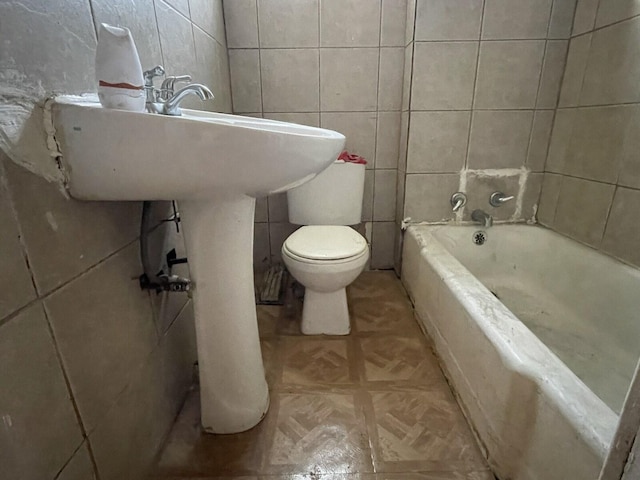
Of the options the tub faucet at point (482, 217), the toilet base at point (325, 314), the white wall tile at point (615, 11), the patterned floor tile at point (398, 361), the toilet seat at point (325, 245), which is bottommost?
the patterned floor tile at point (398, 361)

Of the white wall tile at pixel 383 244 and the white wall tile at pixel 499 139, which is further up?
the white wall tile at pixel 499 139

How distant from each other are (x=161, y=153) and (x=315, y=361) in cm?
102

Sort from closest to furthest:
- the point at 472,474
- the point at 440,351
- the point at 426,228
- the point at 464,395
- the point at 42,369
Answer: the point at 42,369 → the point at 472,474 → the point at 464,395 → the point at 440,351 → the point at 426,228

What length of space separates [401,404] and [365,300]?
2.21 feet

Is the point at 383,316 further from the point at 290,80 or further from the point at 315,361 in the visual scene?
the point at 290,80

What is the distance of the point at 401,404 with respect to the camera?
3.71 ft

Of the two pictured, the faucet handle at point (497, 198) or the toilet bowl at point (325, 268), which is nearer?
the toilet bowl at point (325, 268)

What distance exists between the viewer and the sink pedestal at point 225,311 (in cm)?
83

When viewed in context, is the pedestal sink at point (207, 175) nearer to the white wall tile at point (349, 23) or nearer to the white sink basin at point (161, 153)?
the white sink basin at point (161, 153)

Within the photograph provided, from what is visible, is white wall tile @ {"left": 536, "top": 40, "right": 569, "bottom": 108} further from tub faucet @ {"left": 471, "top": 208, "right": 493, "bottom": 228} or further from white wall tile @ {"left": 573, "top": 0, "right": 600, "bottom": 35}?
tub faucet @ {"left": 471, "top": 208, "right": 493, "bottom": 228}

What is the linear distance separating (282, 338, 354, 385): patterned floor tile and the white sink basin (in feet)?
2.78

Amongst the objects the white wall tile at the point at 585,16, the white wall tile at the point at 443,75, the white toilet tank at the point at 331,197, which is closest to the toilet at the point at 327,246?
the white toilet tank at the point at 331,197

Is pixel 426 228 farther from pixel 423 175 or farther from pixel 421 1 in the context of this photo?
pixel 421 1

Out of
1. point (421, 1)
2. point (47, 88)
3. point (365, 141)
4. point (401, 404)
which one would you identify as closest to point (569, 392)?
point (401, 404)
